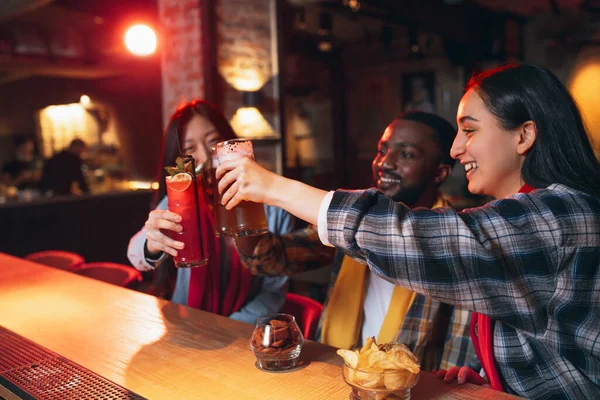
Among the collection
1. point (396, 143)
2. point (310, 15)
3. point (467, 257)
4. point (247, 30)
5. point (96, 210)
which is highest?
point (310, 15)

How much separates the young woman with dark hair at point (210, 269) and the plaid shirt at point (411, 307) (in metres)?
0.31

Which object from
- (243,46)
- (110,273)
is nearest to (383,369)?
(110,273)

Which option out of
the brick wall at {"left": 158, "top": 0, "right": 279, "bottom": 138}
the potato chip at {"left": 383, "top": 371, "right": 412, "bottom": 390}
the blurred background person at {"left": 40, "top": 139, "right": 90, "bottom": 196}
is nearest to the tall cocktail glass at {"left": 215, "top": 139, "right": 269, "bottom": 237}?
the potato chip at {"left": 383, "top": 371, "right": 412, "bottom": 390}

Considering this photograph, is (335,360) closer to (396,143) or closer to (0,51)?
(396,143)

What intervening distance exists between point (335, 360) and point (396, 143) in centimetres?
93

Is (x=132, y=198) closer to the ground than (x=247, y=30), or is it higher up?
closer to the ground

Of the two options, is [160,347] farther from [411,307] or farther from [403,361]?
[411,307]

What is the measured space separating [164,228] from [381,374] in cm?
81

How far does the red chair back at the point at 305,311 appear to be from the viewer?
2270mm

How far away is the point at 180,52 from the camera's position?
4164 millimetres

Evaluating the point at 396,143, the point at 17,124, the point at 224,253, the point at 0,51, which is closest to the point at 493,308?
the point at 396,143

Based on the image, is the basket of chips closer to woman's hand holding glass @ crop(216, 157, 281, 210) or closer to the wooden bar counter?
the wooden bar counter

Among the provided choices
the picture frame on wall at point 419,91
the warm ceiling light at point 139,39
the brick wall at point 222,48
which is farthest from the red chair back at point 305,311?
the picture frame on wall at point 419,91

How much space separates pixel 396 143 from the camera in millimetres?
2027
